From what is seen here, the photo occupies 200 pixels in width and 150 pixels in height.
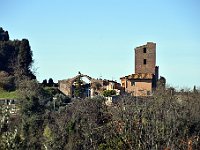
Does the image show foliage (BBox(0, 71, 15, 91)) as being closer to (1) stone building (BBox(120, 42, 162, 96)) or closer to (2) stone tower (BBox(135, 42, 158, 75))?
(1) stone building (BBox(120, 42, 162, 96))

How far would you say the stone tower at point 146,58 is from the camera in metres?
43.7

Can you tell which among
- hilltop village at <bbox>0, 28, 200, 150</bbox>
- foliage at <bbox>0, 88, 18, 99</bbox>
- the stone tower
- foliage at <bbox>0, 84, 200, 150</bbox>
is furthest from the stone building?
foliage at <bbox>0, 84, 200, 150</bbox>

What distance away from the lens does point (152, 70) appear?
43.6m

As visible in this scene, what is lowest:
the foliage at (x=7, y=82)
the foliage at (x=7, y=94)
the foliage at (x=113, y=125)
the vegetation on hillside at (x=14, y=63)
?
the foliage at (x=113, y=125)

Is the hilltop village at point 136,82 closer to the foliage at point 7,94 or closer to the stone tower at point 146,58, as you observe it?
the stone tower at point 146,58

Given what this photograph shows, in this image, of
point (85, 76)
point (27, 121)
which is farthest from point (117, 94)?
point (27, 121)

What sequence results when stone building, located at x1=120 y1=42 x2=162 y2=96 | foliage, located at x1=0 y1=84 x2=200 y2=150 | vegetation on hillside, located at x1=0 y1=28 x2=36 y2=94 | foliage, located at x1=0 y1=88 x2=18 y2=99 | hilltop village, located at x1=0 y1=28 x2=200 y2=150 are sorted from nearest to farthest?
hilltop village, located at x1=0 y1=28 x2=200 y2=150
foliage, located at x1=0 y1=84 x2=200 y2=150
foliage, located at x1=0 y1=88 x2=18 y2=99
stone building, located at x1=120 y1=42 x2=162 y2=96
vegetation on hillside, located at x1=0 y1=28 x2=36 y2=94

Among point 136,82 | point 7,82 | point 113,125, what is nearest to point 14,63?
point 7,82

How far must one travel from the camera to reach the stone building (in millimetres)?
41594

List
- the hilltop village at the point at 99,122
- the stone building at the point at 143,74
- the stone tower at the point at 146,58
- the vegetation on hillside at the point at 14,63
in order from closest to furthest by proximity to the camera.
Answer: the hilltop village at the point at 99,122, the stone building at the point at 143,74, the vegetation on hillside at the point at 14,63, the stone tower at the point at 146,58

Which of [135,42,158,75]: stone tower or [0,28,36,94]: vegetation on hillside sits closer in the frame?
[0,28,36,94]: vegetation on hillside

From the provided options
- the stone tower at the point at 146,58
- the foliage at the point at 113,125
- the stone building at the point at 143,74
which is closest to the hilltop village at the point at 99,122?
the foliage at the point at 113,125

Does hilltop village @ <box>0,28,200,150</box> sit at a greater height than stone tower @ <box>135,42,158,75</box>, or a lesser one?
lesser

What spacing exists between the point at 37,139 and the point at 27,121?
3733 millimetres
